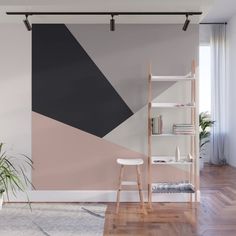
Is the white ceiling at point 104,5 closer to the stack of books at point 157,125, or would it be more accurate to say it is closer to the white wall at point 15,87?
the white wall at point 15,87

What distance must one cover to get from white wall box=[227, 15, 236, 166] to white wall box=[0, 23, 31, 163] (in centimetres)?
417

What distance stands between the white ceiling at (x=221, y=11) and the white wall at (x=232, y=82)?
0.17 m

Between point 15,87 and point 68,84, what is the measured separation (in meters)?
0.73

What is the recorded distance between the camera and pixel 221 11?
5883mm

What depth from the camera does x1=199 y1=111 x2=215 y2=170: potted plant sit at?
6.32 m

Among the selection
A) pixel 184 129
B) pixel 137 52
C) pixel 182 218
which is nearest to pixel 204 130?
pixel 184 129

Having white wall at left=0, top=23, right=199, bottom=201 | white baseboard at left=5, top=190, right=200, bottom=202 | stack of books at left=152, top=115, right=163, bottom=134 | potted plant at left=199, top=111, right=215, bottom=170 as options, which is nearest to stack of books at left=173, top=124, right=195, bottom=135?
stack of books at left=152, top=115, right=163, bottom=134

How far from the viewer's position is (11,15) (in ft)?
12.5

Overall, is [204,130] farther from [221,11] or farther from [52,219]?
[52,219]

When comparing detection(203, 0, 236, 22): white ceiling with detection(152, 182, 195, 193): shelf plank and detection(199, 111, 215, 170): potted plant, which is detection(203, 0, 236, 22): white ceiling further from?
detection(152, 182, 195, 193): shelf plank

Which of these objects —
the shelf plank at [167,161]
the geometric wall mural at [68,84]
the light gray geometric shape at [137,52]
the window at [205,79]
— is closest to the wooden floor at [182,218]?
the shelf plank at [167,161]

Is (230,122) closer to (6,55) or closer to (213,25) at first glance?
(213,25)

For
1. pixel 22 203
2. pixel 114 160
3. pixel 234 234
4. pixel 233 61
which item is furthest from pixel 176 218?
pixel 233 61

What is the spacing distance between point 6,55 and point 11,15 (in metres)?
0.58
